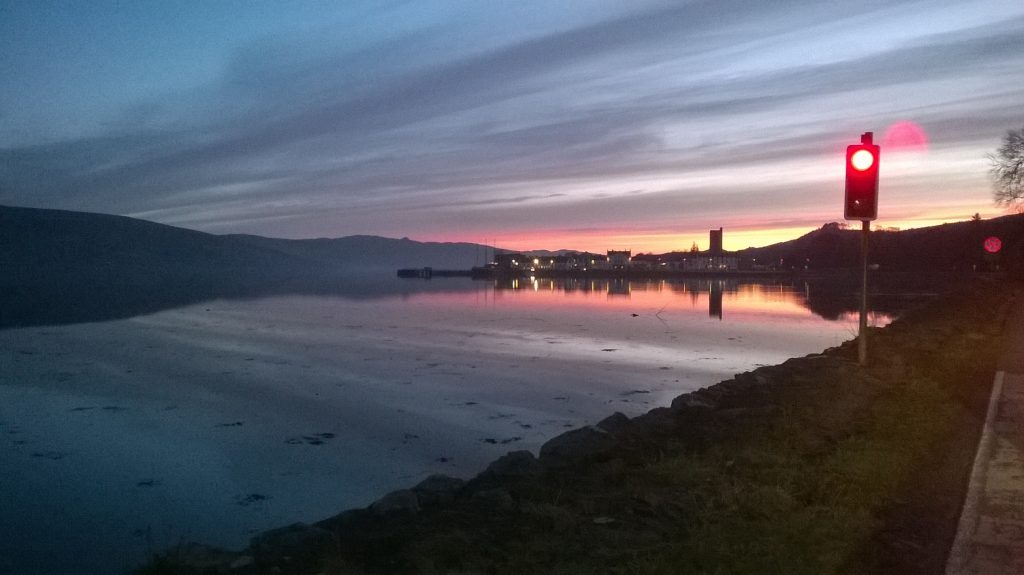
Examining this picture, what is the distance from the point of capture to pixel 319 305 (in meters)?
51.1

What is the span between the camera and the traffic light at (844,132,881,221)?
1308 centimetres

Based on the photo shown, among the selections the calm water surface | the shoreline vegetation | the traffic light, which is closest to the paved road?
the shoreline vegetation

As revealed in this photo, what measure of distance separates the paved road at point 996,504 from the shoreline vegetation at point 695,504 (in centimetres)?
16

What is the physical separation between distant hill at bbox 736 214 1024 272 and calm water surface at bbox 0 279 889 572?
176ft

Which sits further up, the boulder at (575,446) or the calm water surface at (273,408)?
the boulder at (575,446)

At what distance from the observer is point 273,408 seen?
15.9 meters

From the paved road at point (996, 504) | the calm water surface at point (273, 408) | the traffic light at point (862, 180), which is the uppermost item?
the traffic light at point (862, 180)

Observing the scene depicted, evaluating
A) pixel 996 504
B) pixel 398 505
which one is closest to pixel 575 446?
pixel 398 505

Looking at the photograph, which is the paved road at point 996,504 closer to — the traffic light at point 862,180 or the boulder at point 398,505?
the traffic light at point 862,180

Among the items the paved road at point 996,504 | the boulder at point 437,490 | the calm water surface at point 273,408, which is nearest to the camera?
the paved road at point 996,504

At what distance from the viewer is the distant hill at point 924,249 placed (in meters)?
84.8

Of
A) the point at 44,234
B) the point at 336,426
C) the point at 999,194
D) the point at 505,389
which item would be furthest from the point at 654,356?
the point at 44,234

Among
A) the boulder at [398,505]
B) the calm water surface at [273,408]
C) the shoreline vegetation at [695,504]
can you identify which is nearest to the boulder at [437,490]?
the shoreline vegetation at [695,504]

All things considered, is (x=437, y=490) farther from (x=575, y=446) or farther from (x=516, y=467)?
(x=575, y=446)
